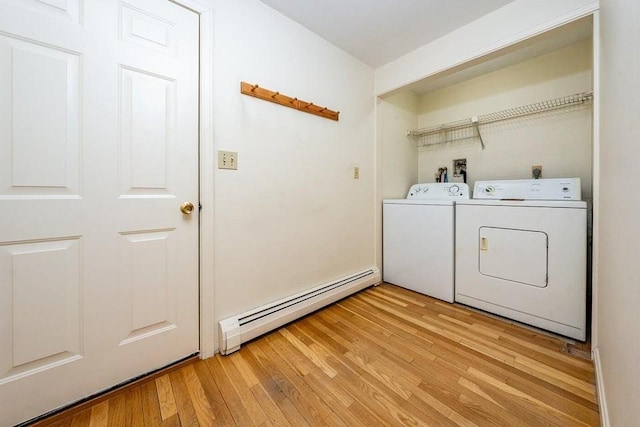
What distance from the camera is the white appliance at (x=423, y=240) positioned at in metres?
2.06

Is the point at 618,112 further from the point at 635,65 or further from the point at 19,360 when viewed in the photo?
the point at 19,360

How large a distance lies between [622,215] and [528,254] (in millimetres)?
1075

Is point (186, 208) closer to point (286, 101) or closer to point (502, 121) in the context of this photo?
point (286, 101)

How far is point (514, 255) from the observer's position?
1.74 m

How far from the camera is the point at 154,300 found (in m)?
1.23

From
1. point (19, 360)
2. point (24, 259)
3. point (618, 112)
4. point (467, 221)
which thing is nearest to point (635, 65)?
point (618, 112)

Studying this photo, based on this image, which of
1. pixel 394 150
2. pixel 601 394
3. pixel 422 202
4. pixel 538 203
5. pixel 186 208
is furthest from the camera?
pixel 394 150

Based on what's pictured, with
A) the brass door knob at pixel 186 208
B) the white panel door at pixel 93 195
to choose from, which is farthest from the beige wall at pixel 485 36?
the brass door knob at pixel 186 208

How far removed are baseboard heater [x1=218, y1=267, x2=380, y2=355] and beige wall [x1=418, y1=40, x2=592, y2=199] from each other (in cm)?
177

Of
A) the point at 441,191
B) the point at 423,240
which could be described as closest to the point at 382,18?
the point at 441,191

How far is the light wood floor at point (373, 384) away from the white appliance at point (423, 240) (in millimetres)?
516

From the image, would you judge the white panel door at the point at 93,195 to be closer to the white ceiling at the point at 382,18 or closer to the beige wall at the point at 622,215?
the white ceiling at the point at 382,18

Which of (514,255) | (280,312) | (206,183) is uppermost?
(206,183)

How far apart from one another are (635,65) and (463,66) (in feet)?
4.72
